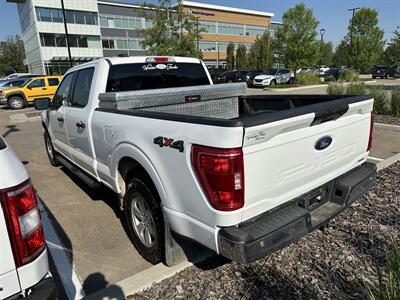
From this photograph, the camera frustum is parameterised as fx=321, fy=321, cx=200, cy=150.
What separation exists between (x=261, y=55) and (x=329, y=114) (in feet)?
187

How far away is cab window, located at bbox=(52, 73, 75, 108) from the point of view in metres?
4.79

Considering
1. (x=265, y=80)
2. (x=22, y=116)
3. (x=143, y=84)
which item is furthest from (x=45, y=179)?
(x=265, y=80)

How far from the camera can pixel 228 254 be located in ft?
7.27

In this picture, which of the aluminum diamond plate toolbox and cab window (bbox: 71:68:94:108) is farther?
cab window (bbox: 71:68:94:108)

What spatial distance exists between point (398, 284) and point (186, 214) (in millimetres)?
1418

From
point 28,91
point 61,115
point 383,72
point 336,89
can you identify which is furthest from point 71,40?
point 61,115

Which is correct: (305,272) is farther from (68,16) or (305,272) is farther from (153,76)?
(68,16)

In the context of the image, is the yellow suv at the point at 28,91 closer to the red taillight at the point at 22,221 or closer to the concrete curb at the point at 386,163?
the concrete curb at the point at 386,163

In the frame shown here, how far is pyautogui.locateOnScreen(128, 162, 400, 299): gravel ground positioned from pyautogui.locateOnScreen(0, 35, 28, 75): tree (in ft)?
315

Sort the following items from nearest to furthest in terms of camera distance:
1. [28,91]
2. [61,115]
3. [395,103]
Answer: [61,115]
[395,103]
[28,91]

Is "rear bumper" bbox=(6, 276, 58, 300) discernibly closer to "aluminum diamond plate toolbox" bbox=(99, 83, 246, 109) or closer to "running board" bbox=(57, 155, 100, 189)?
"aluminum diamond plate toolbox" bbox=(99, 83, 246, 109)

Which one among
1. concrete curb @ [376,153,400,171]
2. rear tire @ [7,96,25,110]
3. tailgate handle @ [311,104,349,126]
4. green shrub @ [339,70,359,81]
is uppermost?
tailgate handle @ [311,104,349,126]

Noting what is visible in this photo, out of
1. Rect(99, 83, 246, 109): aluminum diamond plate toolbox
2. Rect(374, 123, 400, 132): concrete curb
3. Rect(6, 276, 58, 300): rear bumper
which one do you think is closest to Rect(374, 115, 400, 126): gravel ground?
Rect(374, 123, 400, 132): concrete curb

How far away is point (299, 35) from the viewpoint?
2723cm
